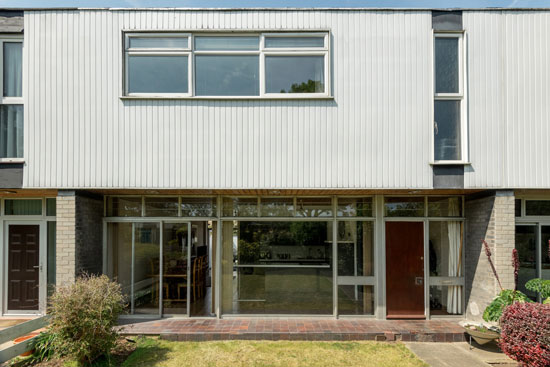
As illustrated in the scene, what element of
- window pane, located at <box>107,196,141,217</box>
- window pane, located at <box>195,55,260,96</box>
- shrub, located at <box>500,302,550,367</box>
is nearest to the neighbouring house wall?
shrub, located at <box>500,302,550,367</box>

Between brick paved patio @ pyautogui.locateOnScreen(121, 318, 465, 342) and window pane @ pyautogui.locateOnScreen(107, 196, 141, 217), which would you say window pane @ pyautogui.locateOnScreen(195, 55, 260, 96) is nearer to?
window pane @ pyautogui.locateOnScreen(107, 196, 141, 217)

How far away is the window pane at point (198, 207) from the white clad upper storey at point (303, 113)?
111 cm

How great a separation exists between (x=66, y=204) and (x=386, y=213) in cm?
707

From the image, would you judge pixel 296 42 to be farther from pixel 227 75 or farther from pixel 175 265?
pixel 175 265

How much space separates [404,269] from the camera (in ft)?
26.4

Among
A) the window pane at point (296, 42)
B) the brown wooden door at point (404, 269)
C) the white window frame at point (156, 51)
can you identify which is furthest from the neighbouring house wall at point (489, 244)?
the white window frame at point (156, 51)

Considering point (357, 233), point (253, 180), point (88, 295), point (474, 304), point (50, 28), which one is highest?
point (50, 28)

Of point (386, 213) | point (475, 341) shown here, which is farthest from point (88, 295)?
point (475, 341)

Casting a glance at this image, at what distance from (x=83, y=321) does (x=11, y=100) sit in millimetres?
5101

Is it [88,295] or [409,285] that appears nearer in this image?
[88,295]

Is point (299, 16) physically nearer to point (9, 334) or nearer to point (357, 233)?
point (357, 233)

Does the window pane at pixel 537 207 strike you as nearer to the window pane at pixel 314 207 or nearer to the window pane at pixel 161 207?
the window pane at pixel 314 207

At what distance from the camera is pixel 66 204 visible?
7.27 meters

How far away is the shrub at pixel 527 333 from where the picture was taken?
16.9ft
